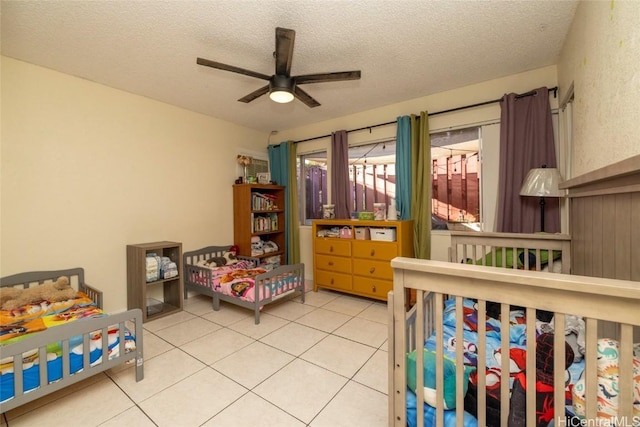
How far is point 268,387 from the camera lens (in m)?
1.71

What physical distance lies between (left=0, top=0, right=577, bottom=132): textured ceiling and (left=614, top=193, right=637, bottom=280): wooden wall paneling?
1491 millimetres

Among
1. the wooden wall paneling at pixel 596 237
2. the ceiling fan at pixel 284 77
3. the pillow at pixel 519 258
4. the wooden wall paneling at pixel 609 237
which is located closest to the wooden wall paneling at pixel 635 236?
the wooden wall paneling at pixel 609 237

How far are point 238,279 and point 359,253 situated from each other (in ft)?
4.84

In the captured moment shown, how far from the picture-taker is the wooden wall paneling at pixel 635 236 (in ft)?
3.25

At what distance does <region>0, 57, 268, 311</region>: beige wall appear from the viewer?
2.30 metres

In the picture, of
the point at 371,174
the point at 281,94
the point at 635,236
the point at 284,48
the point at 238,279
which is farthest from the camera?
the point at 371,174

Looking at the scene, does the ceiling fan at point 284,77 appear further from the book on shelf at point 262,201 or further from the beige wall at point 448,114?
the book on shelf at point 262,201

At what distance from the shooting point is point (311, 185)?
4.48m

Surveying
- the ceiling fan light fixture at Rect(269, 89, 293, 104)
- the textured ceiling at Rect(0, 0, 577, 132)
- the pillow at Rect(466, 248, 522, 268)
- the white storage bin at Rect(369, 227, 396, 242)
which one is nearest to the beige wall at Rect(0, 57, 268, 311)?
the textured ceiling at Rect(0, 0, 577, 132)

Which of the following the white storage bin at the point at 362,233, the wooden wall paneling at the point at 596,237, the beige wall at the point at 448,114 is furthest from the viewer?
the white storage bin at the point at 362,233

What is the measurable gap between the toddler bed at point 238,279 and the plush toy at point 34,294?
1.13 meters

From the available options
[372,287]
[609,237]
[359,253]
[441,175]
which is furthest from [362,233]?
[609,237]

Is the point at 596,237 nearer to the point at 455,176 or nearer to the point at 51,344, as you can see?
the point at 455,176

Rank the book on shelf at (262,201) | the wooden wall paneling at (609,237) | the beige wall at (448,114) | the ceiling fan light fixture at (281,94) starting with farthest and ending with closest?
the book on shelf at (262,201)
the beige wall at (448,114)
the ceiling fan light fixture at (281,94)
the wooden wall paneling at (609,237)
